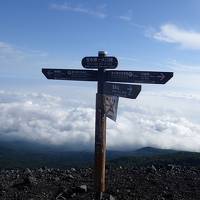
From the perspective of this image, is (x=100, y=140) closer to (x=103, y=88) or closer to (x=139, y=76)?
(x=103, y=88)

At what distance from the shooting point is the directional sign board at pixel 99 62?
1595cm

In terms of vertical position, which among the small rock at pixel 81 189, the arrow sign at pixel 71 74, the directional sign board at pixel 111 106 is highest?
the arrow sign at pixel 71 74

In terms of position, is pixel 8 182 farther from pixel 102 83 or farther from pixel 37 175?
pixel 102 83

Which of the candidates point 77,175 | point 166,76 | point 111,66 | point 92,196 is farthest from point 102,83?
point 77,175

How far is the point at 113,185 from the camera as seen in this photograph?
62.1 ft

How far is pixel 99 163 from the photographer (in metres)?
16.2

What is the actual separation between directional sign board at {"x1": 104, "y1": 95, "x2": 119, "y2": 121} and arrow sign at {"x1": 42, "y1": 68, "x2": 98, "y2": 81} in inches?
32.7

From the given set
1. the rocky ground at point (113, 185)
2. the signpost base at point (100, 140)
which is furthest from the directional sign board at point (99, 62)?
the rocky ground at point (113, 185)

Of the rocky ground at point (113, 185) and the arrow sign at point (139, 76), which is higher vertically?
the arrow sign at point (139, 76)

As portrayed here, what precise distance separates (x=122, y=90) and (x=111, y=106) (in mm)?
653

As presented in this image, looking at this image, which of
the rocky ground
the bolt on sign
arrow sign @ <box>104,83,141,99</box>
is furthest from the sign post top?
the rocky ground

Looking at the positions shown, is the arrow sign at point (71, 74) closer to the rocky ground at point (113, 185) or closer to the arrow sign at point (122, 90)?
the arrow sign at point (122, 90)

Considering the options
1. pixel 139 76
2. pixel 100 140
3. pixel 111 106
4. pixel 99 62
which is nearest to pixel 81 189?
pixel 100 140

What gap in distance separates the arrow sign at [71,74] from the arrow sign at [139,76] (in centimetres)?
55
